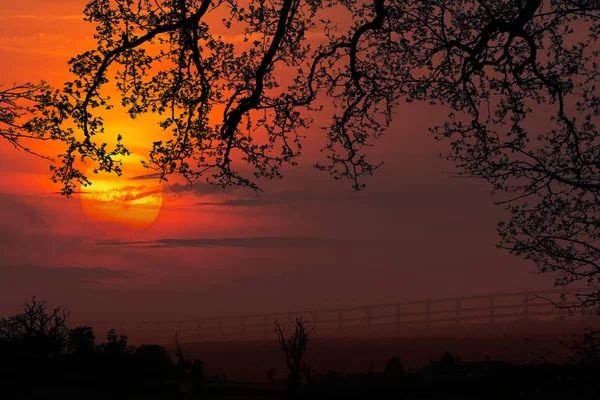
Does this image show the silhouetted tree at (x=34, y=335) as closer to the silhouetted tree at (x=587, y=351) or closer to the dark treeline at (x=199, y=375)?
the dark treeline at (x=199, y=375)

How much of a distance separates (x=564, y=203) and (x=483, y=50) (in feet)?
11.8

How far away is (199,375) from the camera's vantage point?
15.4 meters

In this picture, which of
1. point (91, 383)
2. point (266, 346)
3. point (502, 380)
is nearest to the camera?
point (502, 380)

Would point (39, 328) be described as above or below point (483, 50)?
below

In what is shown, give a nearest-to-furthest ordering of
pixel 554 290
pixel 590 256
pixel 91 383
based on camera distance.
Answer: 1. pixel 590 256
2. pixel 91 383
3. pixel 554 290

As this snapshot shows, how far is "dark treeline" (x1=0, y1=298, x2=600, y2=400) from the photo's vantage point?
12.8 m

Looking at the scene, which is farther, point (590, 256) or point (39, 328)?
point (39, 328)

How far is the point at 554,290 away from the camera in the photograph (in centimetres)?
4100

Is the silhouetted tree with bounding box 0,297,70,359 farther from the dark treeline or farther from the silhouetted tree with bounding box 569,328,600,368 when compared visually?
the silhouetted tree with bounding box 569,328,600,368

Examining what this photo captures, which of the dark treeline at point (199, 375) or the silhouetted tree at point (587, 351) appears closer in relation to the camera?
the dark treeline at point (199, 375)

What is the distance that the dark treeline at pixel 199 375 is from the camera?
12789 mm

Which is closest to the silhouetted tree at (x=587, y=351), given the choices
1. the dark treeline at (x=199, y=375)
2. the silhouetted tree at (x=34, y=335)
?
the dark treeline at (x=199, y=375)

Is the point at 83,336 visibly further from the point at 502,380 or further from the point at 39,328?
the point at 502,380

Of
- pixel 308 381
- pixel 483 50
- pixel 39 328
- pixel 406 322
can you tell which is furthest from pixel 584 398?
pixel 406 322
